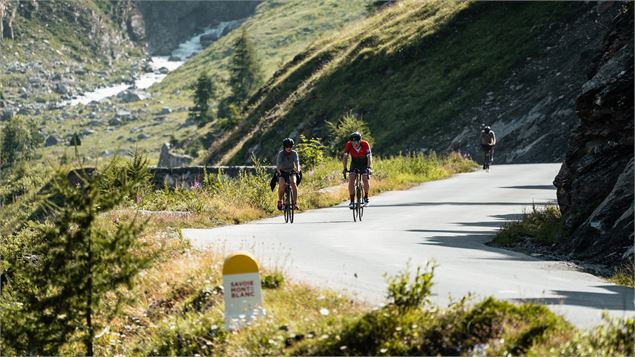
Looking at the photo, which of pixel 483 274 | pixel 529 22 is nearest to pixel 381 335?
pixel 483 274

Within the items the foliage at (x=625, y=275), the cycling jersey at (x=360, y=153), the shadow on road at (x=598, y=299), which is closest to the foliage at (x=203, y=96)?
the cycling jersey at (x=360, y=153)

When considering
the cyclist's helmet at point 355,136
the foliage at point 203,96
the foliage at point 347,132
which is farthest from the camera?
the foliage at point 203,96

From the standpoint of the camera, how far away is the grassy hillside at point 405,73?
6191 centimetres

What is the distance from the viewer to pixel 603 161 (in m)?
18.7

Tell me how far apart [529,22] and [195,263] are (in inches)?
2125

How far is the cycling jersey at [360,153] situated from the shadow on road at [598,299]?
36.2 ft

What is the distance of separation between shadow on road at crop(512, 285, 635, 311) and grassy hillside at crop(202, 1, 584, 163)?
46.1 m

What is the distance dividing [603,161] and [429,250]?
3844 millimetres

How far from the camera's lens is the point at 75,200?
11617 mm

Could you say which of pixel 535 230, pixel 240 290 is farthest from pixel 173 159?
pixel 240 290

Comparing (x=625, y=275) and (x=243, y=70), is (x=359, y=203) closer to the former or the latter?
(x=625, y=275)

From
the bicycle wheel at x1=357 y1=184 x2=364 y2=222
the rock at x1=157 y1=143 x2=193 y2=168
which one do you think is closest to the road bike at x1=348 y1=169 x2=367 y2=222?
the bicycle wheel at x1=357 y1=184 x2=364 y2=222

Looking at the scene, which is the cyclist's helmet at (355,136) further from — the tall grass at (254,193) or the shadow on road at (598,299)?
the shadow on road at (598,299)

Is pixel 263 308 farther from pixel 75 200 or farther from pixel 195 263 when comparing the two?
pixel 195 263
